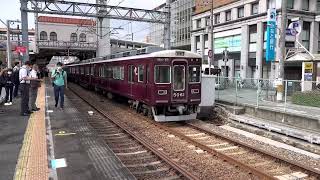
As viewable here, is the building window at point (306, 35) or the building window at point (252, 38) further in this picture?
the building window at point (252, 38)

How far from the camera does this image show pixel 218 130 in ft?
43.3

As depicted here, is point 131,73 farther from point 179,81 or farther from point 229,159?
point 229,159

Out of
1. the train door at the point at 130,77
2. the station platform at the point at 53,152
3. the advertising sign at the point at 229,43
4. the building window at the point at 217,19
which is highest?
the building window at the point at 217,19

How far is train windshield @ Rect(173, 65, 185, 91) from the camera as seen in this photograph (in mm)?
13906

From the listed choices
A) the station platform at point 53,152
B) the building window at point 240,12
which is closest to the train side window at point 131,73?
the station platform at point 53,152

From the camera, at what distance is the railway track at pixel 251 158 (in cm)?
786

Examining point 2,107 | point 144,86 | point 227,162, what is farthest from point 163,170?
point 2,107

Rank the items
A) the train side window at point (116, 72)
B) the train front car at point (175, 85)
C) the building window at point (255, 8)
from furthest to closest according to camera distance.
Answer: the building window at point (255, 8) → the train side window at point (116, 72) → the train front car at point (175, 85)

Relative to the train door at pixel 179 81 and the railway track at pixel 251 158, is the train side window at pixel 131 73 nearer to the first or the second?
the train door at pixel 179 81

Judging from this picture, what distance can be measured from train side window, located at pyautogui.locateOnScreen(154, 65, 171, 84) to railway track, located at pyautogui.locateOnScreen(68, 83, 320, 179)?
1.72m

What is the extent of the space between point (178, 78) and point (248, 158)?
539cm

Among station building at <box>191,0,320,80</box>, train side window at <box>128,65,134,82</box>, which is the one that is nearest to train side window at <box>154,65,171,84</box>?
train side window at <box>128,65,134,82</box>

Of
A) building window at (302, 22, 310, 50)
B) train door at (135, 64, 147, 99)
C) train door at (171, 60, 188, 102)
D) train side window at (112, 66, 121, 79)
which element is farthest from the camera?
building window at (302, 22, 310, 50)

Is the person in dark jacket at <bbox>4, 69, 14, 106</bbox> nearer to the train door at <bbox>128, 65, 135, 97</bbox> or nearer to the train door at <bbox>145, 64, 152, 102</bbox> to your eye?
the train door at <bbox>128, 65, 135, 97</bbox>
